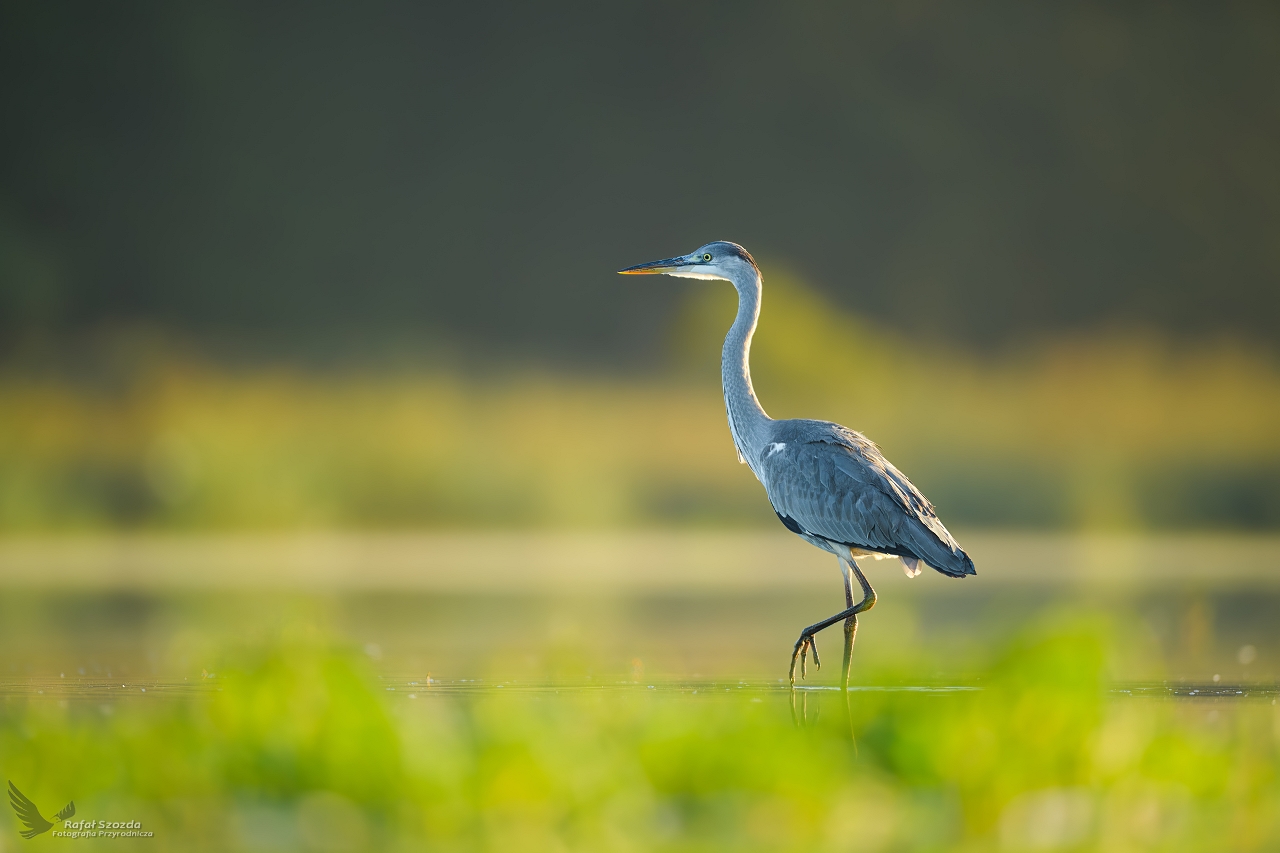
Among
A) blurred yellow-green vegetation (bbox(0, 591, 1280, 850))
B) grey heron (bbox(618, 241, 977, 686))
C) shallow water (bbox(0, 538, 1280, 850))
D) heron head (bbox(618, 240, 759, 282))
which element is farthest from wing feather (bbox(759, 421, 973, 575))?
blurred yellow-green vegetation (bbox(0, 591, 1280, 850))

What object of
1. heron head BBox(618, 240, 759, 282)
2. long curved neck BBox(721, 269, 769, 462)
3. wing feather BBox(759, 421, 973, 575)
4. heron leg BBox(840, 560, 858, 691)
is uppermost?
heron head BBox(618, 240, 759, 282)

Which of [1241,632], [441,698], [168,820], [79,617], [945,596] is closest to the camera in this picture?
[168,820]

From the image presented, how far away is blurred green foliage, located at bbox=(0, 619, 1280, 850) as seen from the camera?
8.54 feet

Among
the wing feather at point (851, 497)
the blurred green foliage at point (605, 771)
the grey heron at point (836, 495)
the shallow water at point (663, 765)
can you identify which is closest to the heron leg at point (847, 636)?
the grey heron at point (836, 495)

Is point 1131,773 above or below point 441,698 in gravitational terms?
above

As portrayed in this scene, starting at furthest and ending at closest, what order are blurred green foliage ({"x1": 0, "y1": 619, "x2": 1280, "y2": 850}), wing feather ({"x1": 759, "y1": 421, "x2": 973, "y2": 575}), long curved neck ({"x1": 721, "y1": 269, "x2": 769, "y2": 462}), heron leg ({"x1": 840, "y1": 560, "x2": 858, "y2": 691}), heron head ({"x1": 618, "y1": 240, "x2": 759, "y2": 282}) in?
heron head ({"x1": 618, "y1": 240, "x2": 759, "y2": 282}) → long curved neck ({"x1": 721, "y1": 269, "x2": 769, "y2": 462}) → wing feather ({"x1": 759, "y1": 421, "x2": 973, "y2": 575}) → heron leg ({"x1": 840, "y1": 560, "x2": 858, "y2": 691}) → blurred green foliage ({"x1": 0, "y1": 619, "x2": 1280, "y2": 850})

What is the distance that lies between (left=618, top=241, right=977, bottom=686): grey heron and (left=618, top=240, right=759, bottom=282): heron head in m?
0.32

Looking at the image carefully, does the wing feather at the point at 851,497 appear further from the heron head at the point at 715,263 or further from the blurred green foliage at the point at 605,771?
the blurred green foliage at the point at 605,771

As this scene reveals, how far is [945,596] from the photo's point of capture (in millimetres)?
15617

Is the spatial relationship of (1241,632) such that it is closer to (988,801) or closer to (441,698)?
(441,698)

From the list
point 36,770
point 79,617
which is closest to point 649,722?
point 36,770

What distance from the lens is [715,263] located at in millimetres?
8867

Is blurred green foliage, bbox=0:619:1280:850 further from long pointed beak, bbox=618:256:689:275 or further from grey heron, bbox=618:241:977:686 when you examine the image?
long pointed beak, bbox=618:256:689:275

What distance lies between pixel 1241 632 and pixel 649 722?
28.4ft
